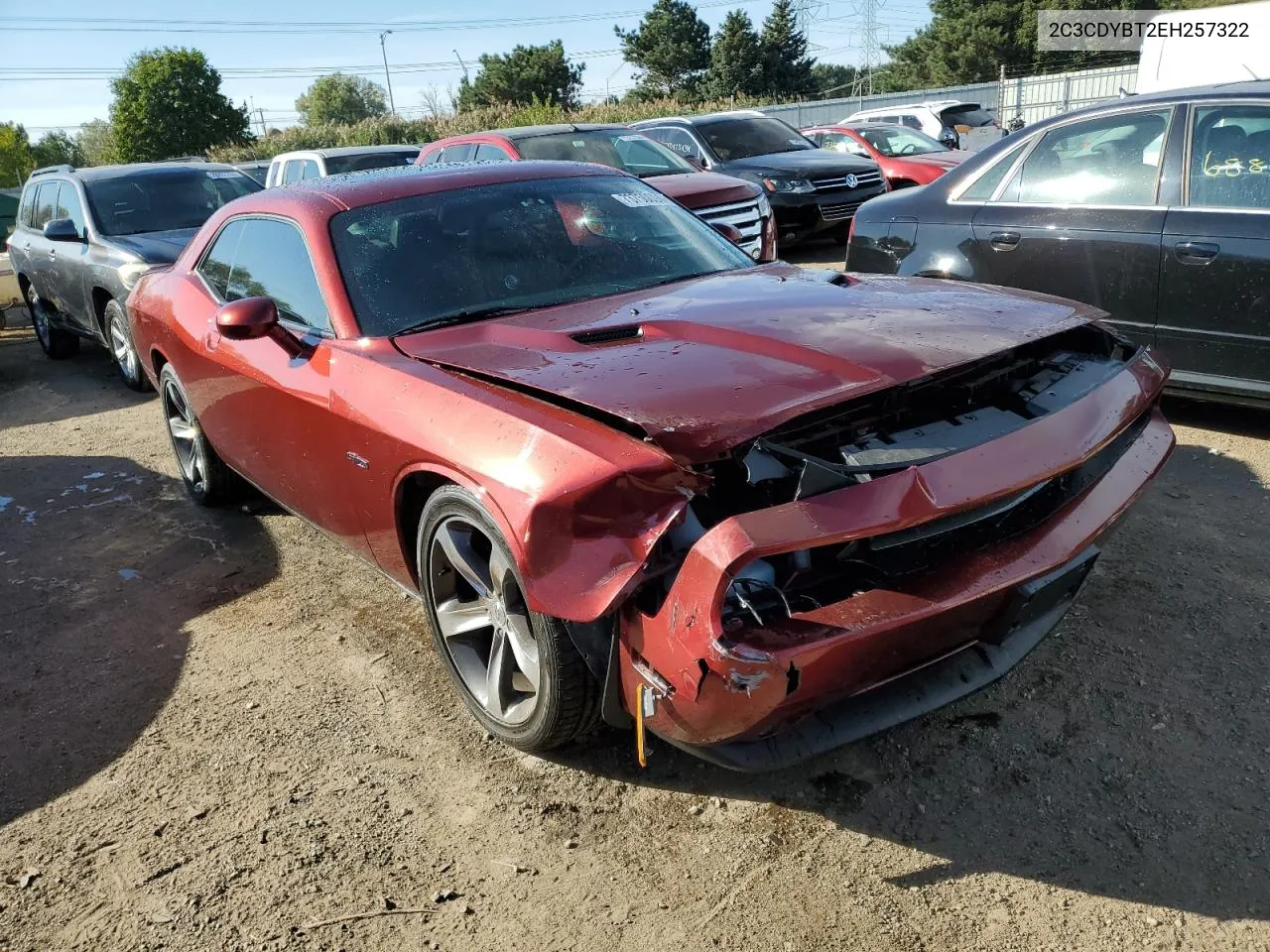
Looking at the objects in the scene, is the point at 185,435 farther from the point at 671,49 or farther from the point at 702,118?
the point at 671,49

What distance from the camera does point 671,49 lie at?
196 ft

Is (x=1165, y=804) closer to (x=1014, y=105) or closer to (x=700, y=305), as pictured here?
(x=700, y=305)

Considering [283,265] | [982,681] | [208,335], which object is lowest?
[982,681]

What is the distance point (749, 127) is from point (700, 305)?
9947 mm

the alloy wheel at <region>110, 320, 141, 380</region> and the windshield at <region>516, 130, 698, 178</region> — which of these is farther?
the windshield at <region>516, 130, 698, 178</region>

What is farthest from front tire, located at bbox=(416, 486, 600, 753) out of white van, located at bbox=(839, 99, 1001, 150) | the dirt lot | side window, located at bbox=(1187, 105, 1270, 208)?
white van, located at bbox=(839, 99, 1001, 150)

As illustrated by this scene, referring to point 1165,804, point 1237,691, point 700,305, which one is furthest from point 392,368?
point 1237,691

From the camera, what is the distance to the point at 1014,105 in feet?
94.3

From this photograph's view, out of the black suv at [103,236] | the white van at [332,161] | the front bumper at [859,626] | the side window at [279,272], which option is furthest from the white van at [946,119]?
the front bumper at [859,626]

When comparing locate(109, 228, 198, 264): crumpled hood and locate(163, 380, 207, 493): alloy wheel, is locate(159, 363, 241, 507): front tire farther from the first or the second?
locate(109, 228, 198, 264): crumpled hood

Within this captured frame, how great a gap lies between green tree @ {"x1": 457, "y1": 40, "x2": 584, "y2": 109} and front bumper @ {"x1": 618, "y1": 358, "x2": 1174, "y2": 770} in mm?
60728

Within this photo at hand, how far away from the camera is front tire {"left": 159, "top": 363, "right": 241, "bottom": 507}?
4871mm

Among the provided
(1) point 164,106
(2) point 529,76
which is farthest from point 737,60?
(1) point 164,106

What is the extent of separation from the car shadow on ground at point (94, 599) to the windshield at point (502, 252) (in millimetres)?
1572
